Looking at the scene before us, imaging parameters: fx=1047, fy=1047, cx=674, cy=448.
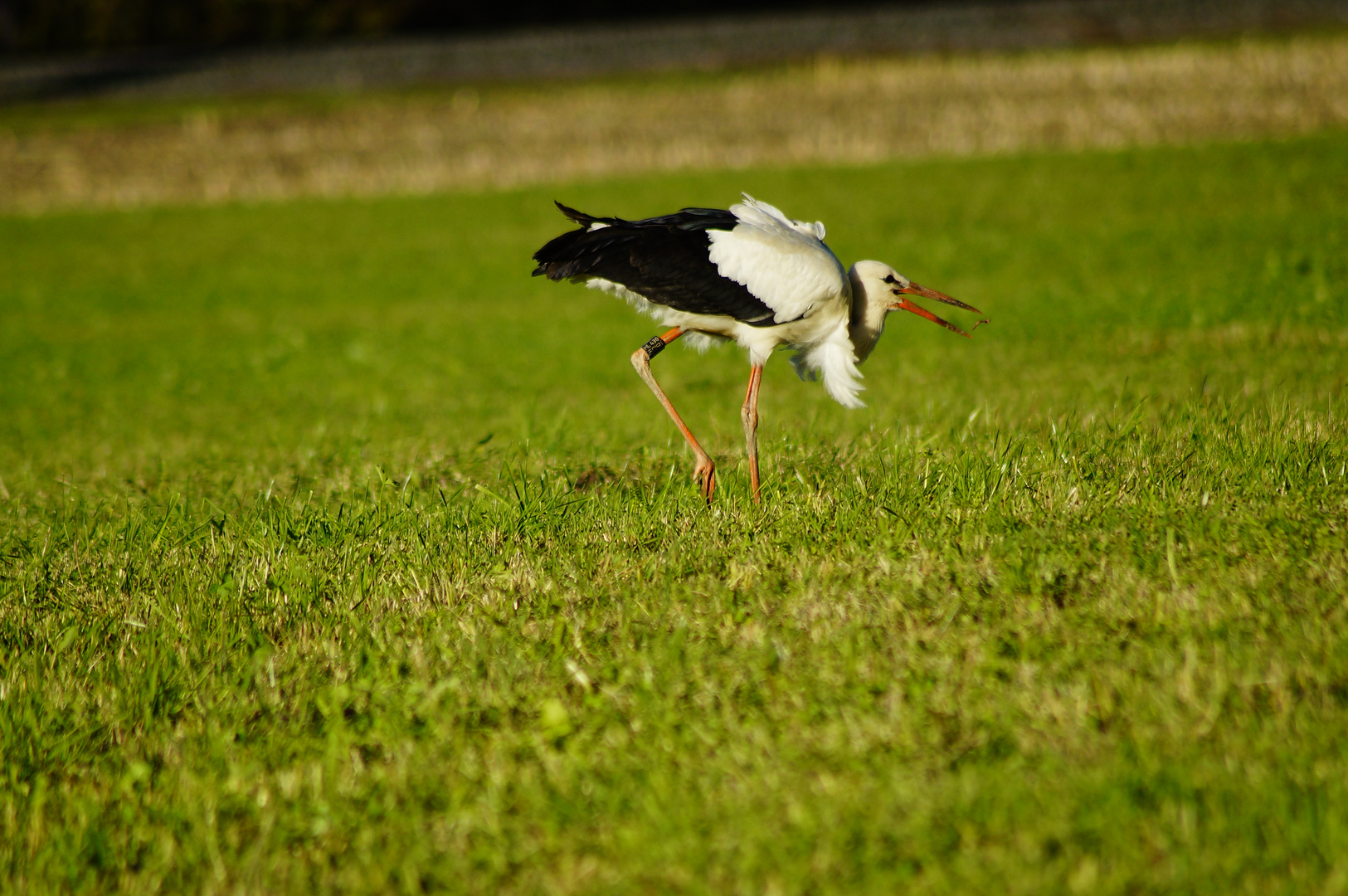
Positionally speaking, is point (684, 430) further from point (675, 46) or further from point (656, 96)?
point (675, 46)

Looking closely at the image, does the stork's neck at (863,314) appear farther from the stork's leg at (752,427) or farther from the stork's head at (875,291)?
the stork's leg at (752,427)

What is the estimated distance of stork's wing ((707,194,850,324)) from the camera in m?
5.14

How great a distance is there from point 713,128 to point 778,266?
24479 millimetres

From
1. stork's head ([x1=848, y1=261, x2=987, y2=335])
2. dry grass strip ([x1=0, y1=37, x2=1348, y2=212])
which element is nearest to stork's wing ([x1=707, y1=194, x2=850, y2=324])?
stork's head ([x1=848, y1=261, x2=987, y2=335])

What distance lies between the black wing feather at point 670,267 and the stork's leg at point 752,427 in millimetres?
351

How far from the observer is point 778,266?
5.14 m

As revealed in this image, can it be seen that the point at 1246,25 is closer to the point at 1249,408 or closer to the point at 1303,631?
the point at 1249,408

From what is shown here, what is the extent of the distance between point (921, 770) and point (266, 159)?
101 feet

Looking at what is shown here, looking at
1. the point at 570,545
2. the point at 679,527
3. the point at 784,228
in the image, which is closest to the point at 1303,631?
the point at 679,527

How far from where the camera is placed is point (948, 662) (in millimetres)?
3246

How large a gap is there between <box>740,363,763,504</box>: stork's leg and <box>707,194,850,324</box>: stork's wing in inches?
15.4

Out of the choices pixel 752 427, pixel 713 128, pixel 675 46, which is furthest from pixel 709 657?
pixel 675 46

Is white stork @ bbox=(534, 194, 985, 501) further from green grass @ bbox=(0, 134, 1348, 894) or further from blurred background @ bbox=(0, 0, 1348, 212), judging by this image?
→ blurred background @ bbox=(0, 0, 1348, 212)

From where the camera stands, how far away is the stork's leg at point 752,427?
4.85m
